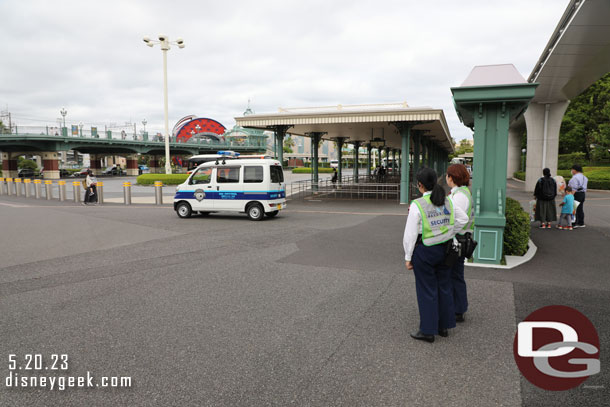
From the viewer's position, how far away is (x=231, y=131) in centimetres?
10344

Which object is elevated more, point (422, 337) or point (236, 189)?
point (236, 189)

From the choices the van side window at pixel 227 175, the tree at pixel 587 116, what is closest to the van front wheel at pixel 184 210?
the van side window at pixel 227 175

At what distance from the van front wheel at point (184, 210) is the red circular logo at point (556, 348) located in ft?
37.3

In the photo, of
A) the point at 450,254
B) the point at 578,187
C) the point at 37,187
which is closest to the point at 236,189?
the point at 578,187

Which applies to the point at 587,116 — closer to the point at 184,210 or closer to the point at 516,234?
the point at 516,234

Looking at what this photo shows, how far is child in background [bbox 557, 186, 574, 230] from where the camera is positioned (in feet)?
35.1

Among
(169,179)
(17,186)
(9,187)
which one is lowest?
(9,187)

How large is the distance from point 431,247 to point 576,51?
13.6m

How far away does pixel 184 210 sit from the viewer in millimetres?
14047

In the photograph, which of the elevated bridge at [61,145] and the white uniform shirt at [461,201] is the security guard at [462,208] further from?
the elevated bridge at [61,145]

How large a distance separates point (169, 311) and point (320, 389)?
8.50ft

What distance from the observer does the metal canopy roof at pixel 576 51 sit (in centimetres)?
1020

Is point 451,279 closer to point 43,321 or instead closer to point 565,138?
point 43,321

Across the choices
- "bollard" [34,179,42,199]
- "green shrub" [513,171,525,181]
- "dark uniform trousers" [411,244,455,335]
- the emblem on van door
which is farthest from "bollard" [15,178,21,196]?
"green shrub" [513,171,525,181]
